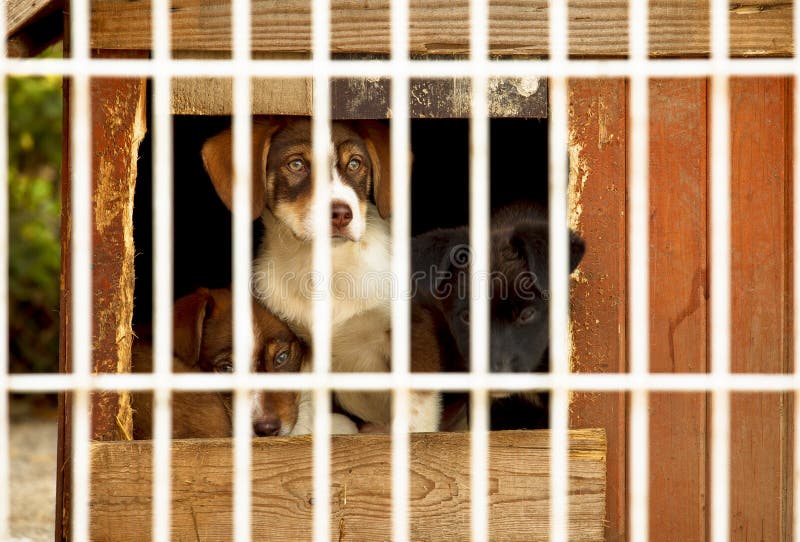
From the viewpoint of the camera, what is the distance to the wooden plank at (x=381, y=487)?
329 cm

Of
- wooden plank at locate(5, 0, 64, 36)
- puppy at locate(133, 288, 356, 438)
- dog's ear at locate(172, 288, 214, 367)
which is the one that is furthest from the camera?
dog's ear at locate(172, 288, 214, 367)

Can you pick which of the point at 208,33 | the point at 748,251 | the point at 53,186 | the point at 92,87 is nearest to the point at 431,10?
the point at 208,33

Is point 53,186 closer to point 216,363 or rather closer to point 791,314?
point 216,363

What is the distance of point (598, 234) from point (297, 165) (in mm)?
1232

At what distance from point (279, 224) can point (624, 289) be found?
4.87 feet

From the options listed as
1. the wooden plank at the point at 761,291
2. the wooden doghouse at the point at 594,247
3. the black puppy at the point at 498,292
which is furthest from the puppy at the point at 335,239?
the wooden plank at the point at 761,291

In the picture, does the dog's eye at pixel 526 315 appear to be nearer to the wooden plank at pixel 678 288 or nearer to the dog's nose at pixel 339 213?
the wooden plank at pixel 678 288

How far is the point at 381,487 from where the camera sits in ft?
10.9

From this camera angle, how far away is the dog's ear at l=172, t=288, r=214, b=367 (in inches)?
158

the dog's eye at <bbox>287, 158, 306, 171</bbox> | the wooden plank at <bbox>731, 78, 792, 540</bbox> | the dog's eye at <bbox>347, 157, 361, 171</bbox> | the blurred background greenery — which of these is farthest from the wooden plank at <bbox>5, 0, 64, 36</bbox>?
the blurred background greenery

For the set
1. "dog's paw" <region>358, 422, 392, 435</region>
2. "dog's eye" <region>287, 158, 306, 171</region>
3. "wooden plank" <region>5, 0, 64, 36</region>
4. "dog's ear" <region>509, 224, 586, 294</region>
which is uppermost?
"wooden plank" <region>5, 0, 64, 36</region>

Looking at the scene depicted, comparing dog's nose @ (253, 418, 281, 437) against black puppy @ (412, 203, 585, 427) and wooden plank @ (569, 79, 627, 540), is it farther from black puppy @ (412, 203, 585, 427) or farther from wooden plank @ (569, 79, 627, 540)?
wooden plank @ (569, 79, 627, 540)

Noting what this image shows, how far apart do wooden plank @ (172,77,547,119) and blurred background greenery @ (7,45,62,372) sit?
6172 millimetres

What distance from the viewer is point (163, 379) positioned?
7.07 feet
